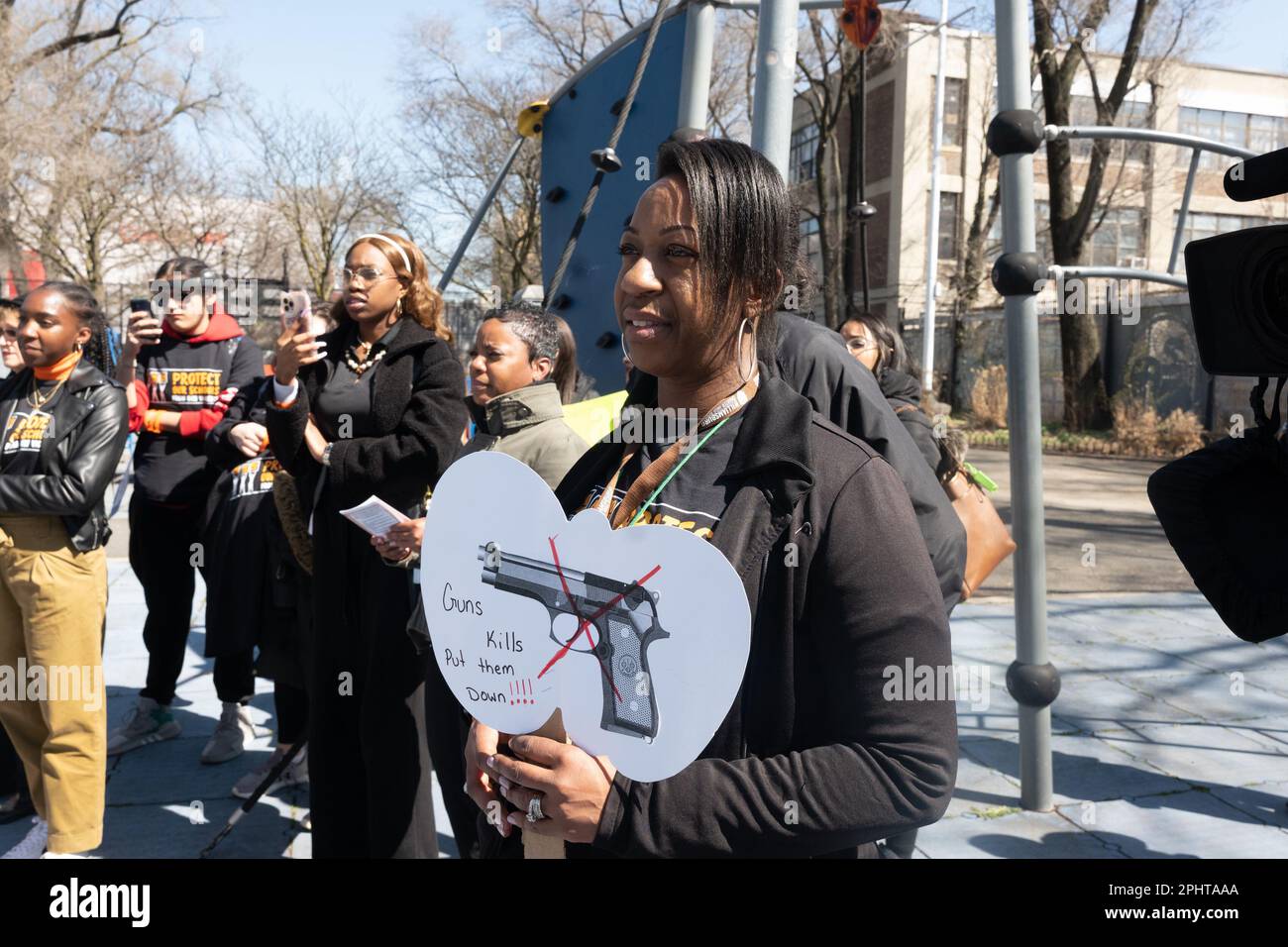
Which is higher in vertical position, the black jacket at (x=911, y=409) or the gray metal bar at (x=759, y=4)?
the gray metal bar at (x=759, y=4)

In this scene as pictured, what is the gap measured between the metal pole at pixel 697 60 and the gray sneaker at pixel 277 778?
2.95 meters

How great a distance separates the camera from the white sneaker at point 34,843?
12.1 feet

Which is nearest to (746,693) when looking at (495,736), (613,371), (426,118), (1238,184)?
(495,736)

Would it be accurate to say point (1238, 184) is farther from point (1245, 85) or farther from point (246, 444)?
point (1245, 85)

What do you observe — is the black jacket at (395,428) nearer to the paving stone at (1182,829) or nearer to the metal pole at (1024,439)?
the metal pole at (1024,439)

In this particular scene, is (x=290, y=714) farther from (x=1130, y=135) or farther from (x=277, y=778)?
(x=1130, y=135)

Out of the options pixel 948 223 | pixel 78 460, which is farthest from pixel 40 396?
pixel 948 223

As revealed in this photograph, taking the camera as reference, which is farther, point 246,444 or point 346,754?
point 246,444

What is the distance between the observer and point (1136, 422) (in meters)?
19.2

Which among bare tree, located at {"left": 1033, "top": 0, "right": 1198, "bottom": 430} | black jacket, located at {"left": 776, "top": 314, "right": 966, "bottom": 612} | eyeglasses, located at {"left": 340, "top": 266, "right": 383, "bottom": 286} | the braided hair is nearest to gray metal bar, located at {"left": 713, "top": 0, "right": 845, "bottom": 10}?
black jacket, located at {"left": 776, "top": 314, "right": 966, "bottom": 612}

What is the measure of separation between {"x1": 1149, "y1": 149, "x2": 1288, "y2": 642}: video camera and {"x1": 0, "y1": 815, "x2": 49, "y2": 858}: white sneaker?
3862 millimetres

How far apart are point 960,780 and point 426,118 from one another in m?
24.6

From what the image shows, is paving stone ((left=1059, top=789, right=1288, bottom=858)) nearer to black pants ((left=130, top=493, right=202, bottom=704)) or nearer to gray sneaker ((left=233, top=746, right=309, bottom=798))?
gray sneaker ((left=233, top=746, right=309, bottom=798))

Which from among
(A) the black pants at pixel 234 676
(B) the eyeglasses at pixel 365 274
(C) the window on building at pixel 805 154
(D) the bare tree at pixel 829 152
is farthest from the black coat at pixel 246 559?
(C) the window on building at pixel 805 154
